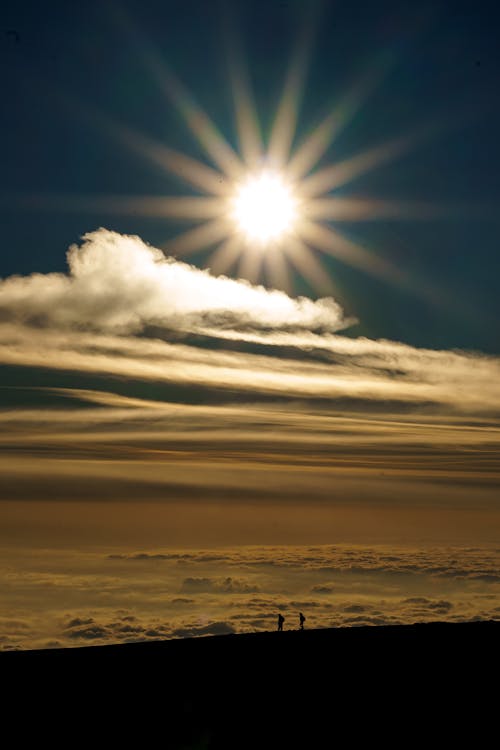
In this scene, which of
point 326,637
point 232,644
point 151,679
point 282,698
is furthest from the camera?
point 326,637

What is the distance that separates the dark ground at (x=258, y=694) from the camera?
28406mm

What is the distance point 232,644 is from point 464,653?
14.1 meters

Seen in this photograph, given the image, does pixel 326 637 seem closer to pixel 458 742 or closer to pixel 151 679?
pixel 151 679

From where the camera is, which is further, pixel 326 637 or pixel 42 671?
pixel 326 637

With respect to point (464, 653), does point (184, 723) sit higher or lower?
lower

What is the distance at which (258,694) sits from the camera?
33562 mm

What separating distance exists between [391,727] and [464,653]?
1462cm

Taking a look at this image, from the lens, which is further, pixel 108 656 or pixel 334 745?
pixel 108 656

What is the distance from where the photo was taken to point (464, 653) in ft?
139

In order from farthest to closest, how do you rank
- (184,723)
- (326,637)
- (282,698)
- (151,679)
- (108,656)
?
1. (326,637)
2. (108,656)
3. (151,679)
4. (282,698)
5. (184,723)

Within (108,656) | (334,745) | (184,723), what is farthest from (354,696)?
(108,656)

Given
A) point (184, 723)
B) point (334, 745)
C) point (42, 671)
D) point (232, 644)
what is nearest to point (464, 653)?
point (232, 644)

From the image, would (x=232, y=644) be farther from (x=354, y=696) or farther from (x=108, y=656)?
(x=354, y=696)

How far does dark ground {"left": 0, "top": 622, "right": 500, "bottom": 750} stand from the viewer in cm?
2841
